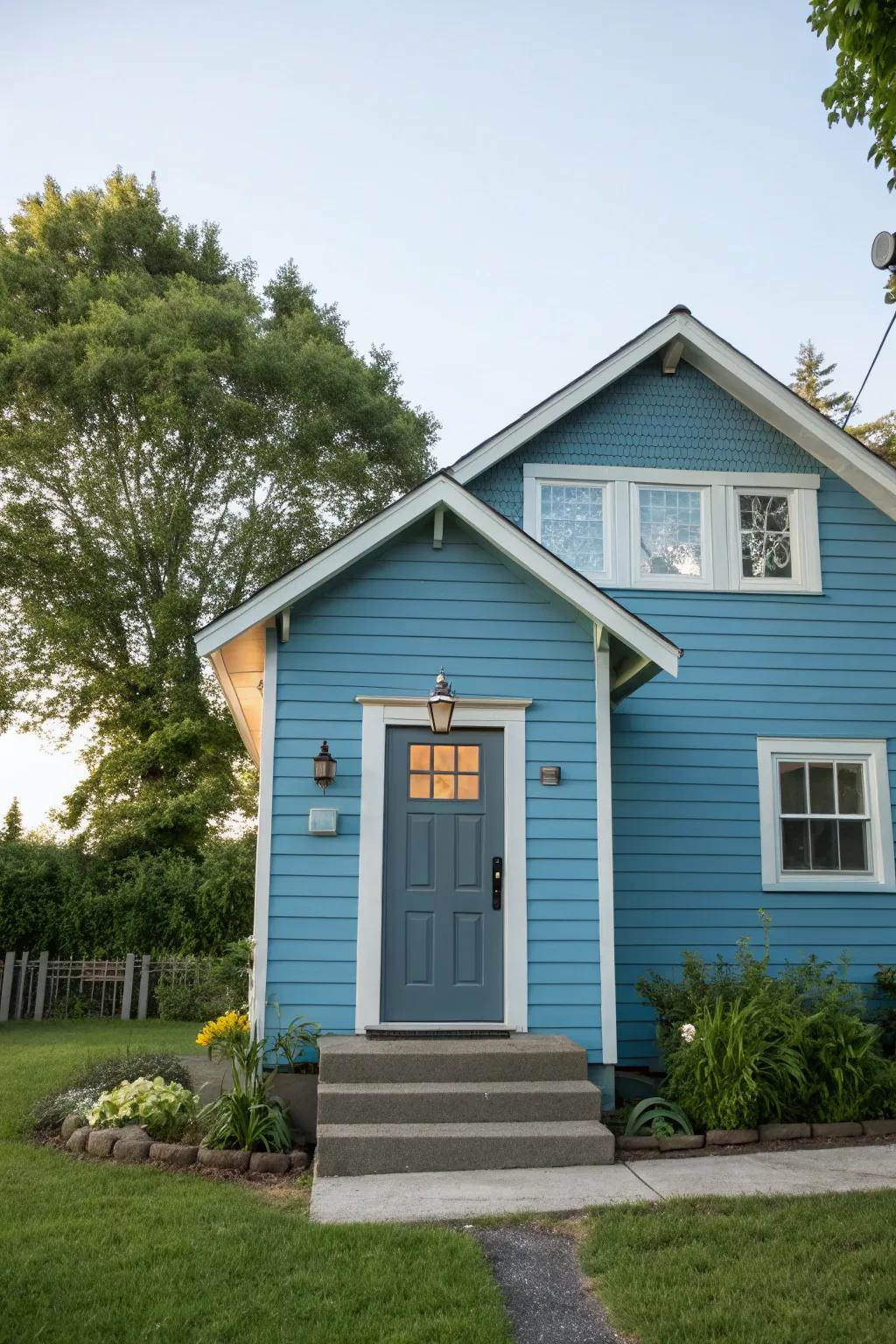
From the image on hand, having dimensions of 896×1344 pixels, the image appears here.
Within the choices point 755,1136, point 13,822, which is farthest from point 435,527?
point 13,822

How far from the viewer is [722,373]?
9844 mm

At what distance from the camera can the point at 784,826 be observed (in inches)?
364

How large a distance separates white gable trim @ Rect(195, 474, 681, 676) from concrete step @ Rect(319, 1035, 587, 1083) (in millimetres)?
2750

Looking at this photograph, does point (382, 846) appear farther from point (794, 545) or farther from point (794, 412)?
point (794, 412)

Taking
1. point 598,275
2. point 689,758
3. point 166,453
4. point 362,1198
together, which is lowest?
point 362,1198

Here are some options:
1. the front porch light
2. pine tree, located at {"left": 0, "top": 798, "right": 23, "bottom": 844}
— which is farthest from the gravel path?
pine tree, located at {"left": 0, "top": 798, "right": 23, "bottom": 844}

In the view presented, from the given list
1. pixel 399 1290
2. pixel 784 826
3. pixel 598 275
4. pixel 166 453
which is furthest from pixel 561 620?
pixel 166 453

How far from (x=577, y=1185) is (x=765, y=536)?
6.30 metres

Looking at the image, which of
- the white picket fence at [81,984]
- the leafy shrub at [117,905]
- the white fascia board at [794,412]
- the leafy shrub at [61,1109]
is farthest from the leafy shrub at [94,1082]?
the leafy shrub at [117,905]

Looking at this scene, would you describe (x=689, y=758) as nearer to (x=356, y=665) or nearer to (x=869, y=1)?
(x=356, y=665)

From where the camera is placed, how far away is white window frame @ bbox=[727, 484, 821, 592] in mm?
9633

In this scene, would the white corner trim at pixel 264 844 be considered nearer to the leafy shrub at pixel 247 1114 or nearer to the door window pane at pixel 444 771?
the leafy shrub at pixel 247 1114

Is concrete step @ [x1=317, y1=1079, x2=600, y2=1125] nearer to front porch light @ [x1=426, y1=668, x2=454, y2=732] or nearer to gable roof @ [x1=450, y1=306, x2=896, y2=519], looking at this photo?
front porch light @ [x1=426, y1=668, x2=454, y2=732]

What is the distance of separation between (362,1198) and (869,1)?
24.5ft
